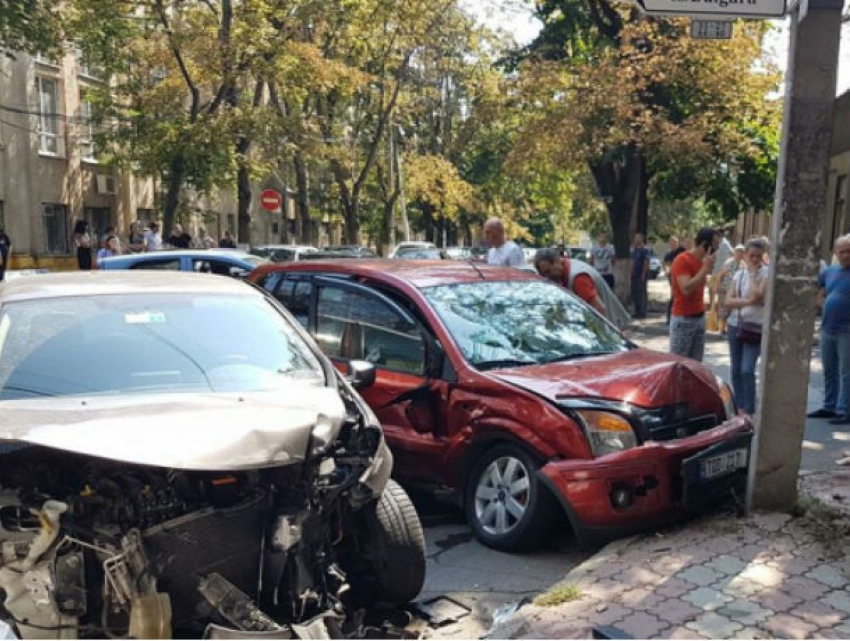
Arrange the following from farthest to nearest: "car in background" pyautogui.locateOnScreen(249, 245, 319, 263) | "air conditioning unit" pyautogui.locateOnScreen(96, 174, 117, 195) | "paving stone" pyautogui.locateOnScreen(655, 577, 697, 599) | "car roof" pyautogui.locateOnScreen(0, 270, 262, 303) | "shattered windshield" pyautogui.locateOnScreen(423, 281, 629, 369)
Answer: "air conditioning unit" pyautogui.locateOnScreen(96, 174, 117, 195) < "car in background" pyautogui.locateOnScreen(249, 245, 319, 263) < "shattered windshield" pyautogui.locateOnScreen(423, 281, 629, 369) < "car roof" pyautogui.locateOnScreen(0, 270, 262, 303) < "paving stone" pyautogui.locateOnScreen(655, 577, 697, 599)

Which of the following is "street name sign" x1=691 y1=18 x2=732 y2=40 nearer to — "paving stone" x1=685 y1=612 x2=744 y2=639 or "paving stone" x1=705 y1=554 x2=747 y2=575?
"paving stone" x1=705 y1=554 x2=747 y2=575

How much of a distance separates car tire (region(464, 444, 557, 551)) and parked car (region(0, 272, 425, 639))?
90 cm

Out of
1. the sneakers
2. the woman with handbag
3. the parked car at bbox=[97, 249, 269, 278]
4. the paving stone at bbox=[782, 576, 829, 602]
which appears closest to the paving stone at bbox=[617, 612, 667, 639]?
the paving stone at bbox=[782, 576, 829, 602]

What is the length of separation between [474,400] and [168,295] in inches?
77.1

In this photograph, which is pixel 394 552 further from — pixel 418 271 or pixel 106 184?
pixel 106 184

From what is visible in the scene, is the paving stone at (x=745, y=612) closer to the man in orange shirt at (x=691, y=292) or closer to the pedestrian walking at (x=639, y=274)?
the man in orange shirt at (x=691, y=292)

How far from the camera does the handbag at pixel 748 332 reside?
6938mm

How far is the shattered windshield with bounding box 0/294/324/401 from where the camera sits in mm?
3578

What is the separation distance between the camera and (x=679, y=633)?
331 cm

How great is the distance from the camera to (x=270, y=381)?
3877 mm

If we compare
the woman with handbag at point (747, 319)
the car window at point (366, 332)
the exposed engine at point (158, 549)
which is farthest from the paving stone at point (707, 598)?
the woman with handbag at point (747, 319)

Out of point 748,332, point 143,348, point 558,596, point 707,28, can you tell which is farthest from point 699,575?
point 748,332

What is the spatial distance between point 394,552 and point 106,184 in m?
27.7

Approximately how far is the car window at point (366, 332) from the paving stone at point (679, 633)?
7.95ft
